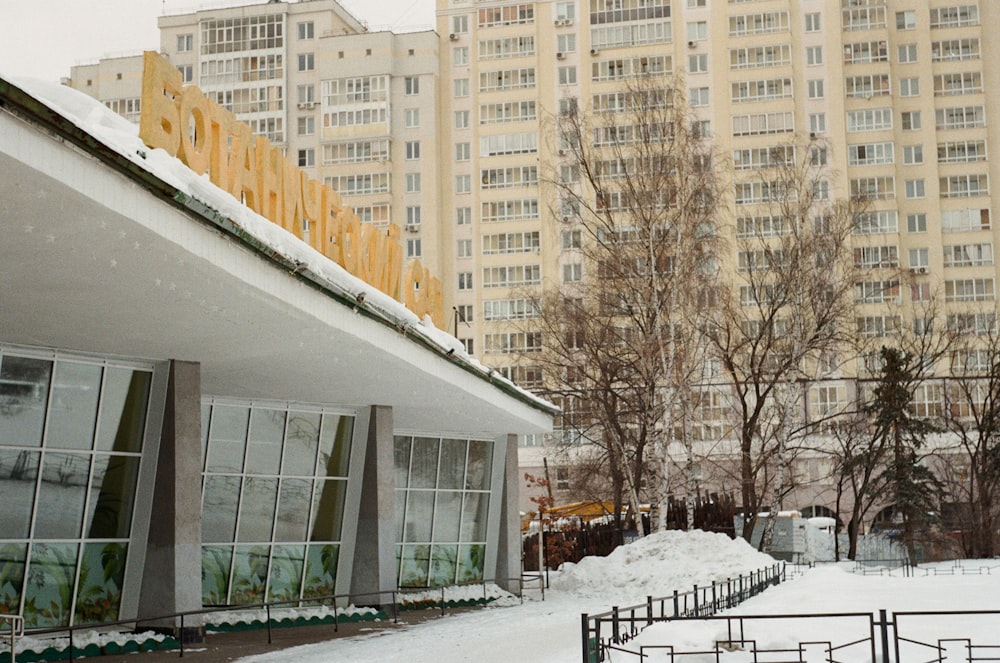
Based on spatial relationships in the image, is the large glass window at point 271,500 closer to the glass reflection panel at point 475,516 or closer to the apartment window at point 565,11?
the glass reflection panel at point 475,516

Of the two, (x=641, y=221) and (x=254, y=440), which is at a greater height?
(x=641, y=221)

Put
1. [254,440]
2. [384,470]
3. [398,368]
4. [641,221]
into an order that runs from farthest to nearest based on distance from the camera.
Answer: [641,221] < [384,470] < [254,440] < [398,368]

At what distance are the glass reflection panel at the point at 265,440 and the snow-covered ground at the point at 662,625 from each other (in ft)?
14.2

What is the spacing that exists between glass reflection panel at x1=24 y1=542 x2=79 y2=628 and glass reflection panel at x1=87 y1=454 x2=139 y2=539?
1.89 ft

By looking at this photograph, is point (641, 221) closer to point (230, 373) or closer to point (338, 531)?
point (338, 531)

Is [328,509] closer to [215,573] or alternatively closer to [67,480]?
[215,573]

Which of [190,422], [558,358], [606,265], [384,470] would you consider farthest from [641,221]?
[190,422]

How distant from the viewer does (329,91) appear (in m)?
90.2

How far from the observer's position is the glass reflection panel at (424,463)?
103ft

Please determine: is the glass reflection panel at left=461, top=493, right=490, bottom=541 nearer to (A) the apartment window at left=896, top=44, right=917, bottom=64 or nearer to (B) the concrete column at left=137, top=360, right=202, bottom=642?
(B) the concrete column at left=137, top=360, right=202, bottom=642

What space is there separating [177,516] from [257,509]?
497cm

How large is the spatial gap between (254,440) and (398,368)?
14.5 feet

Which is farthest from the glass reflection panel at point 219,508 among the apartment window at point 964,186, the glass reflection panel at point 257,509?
the apartment window at point 964,186

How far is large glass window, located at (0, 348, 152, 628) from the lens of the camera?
767 inches
